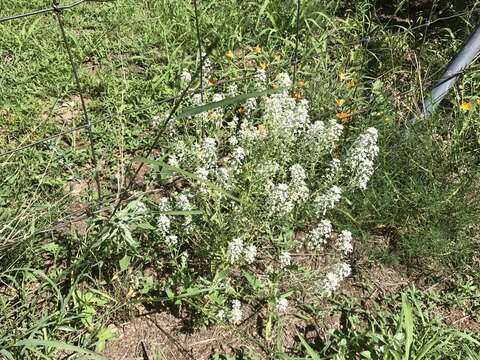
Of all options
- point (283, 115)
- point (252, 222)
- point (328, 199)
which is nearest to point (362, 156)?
point (328, 199)

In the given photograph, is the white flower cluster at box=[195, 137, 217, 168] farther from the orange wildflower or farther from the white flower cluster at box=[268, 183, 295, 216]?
the orange wildflower

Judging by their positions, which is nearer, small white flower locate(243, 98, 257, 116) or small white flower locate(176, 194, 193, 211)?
small white flower locate(176, 194, 193, 211)

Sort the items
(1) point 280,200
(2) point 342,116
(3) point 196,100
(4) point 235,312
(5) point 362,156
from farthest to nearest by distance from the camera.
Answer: (2) point 342,116 < (3) point 196,100 < (5) point 362,156 < (1) point 280,200 < (4) point 235,312

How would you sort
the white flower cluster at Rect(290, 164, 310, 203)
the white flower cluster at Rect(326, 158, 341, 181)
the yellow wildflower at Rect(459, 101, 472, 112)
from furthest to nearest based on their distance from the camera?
the yellow wildflower at Rect(459, 101, 472, 112), the white flower cluster at Rect(326, 158, 341, 181), the white flower cluster at Rect(290, 164, 310, 203)

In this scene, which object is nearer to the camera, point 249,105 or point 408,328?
point 408,328

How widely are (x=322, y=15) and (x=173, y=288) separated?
7.18 ft

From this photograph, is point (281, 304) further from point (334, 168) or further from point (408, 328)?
point (334, 168)

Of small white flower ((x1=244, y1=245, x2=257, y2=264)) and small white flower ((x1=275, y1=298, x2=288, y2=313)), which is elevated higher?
small white flower ((x1=244, y1=245, x2=257, y2=264))

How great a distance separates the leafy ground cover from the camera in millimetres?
2105

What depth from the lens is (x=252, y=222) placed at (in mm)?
2217

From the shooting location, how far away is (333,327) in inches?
88.5

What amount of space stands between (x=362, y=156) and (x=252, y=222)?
24.3 inches

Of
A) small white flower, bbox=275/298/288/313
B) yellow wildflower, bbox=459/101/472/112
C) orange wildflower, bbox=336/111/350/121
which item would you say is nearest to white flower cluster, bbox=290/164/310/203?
small white flower, bbox=275/298/288/313

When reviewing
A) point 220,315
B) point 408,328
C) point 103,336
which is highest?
point 408,328
